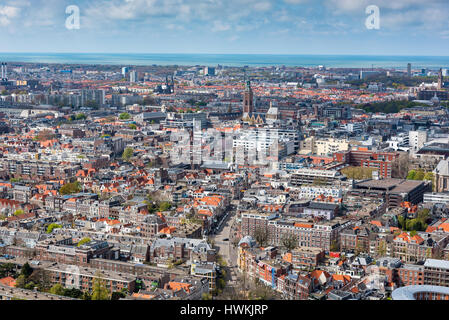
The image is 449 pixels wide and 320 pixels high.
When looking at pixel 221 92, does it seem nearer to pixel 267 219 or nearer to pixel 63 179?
pixel 63 179

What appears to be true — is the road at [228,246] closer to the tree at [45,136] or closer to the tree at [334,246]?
the tree at [334,246]

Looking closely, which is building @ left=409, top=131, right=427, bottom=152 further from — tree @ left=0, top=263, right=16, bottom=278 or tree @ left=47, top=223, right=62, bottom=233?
tree @ left=0, top=263, right=16, bottom=278

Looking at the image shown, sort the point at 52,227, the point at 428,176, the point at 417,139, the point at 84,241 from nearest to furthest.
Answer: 1. the point at 84,241
2. the point at 52,227
3. the point at 428,176
4. the point at 417,139

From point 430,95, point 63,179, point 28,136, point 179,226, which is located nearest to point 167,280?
point 179,226

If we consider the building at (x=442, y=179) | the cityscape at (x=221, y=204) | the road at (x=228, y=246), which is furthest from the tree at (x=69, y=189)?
the building at (x=442, y=179)

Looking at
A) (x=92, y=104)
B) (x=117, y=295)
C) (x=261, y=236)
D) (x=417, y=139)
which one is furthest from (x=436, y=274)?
(x=92, y=104)

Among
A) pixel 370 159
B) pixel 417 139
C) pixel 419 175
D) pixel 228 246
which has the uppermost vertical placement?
pixel 417 139

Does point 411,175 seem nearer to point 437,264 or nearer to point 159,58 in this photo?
point 159,58
